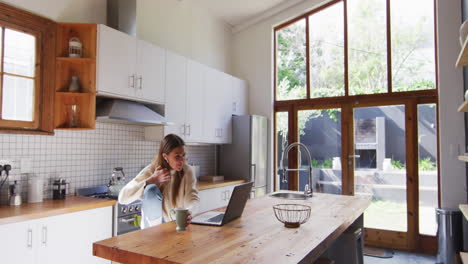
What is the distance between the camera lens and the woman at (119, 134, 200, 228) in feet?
7.44

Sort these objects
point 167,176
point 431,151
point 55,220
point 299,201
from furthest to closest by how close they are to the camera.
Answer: point 431,151 → point 299,201 → point 55,220 → point 167,176

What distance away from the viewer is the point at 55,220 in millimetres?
2520

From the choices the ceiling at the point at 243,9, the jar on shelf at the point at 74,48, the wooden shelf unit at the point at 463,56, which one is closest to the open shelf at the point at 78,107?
the jar on shelf at the point at 74,48

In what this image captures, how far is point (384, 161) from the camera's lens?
15.3 ft

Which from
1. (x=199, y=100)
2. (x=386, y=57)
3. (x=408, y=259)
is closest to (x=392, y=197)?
Result: (x=408, y=259)

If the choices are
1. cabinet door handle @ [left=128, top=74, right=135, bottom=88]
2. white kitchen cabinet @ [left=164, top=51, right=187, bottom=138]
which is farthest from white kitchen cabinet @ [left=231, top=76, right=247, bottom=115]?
cabinet door handle @ [left=128, top=74, right=135, bottom=88]

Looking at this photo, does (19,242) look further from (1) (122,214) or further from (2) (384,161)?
(2) (384,161)

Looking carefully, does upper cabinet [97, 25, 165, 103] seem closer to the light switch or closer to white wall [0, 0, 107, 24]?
white wall [0, 0, 107, 24]

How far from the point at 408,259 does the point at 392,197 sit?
0.82 meters

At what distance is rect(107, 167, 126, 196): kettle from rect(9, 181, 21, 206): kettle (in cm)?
80

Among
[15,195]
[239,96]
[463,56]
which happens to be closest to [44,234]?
[15,195]

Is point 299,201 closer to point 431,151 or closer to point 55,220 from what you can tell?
point 55,220

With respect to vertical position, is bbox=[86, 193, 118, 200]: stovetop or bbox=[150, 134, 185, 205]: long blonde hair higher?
bbox=[150, 134, 185, 205]: long blonde hair

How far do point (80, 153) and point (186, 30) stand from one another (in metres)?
2.31
